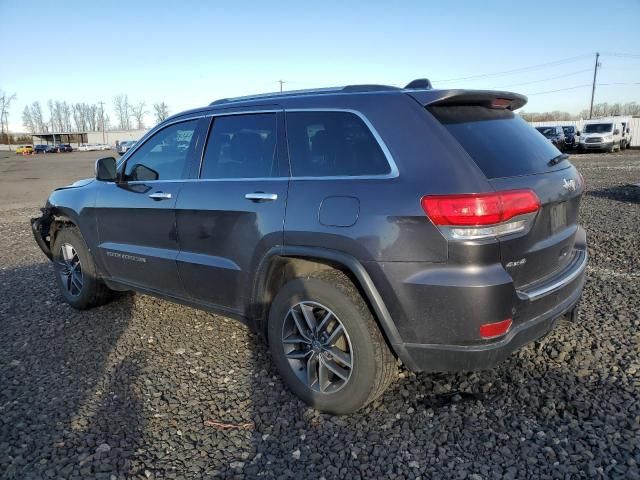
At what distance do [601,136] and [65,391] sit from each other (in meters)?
34.7

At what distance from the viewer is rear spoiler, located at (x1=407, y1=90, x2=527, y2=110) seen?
2.74 meters

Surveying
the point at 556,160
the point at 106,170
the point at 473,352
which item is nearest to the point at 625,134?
the point at 556,160

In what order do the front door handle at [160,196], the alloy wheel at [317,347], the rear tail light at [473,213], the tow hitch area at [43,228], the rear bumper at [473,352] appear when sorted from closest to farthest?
the rear tail light at [473,213], the rear bumper at [473,352], the alloy wheel at [317,347], the front door handle at [160,196], the tow hitch area at [43,228]

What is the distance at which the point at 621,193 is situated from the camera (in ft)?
38.1

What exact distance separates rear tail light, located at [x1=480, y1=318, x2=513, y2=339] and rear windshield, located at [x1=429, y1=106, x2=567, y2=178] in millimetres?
730

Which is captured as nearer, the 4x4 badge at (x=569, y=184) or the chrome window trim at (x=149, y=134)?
the 4x4 badge at (x=569, y=184)

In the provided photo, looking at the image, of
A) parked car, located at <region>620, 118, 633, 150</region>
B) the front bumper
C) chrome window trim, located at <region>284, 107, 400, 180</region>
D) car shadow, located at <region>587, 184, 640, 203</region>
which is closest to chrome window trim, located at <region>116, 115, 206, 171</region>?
chrome window trim, located at <region>284, 107, 400, 180</region>

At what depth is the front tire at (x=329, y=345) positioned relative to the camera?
9.04 ft

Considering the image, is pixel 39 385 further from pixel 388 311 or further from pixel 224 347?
pixel 388 311

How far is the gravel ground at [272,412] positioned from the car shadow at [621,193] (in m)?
7.51

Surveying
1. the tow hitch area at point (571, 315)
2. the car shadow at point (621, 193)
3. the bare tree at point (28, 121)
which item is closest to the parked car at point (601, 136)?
the car shadow at point (621, 193)

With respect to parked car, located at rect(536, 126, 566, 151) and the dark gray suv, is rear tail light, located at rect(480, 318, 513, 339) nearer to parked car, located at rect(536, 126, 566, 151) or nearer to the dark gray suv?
the dark gray suv

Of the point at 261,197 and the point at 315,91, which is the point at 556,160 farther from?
the point at 261,197

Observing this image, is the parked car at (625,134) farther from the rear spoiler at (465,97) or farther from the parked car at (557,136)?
the rear spoiler at (465,97)
